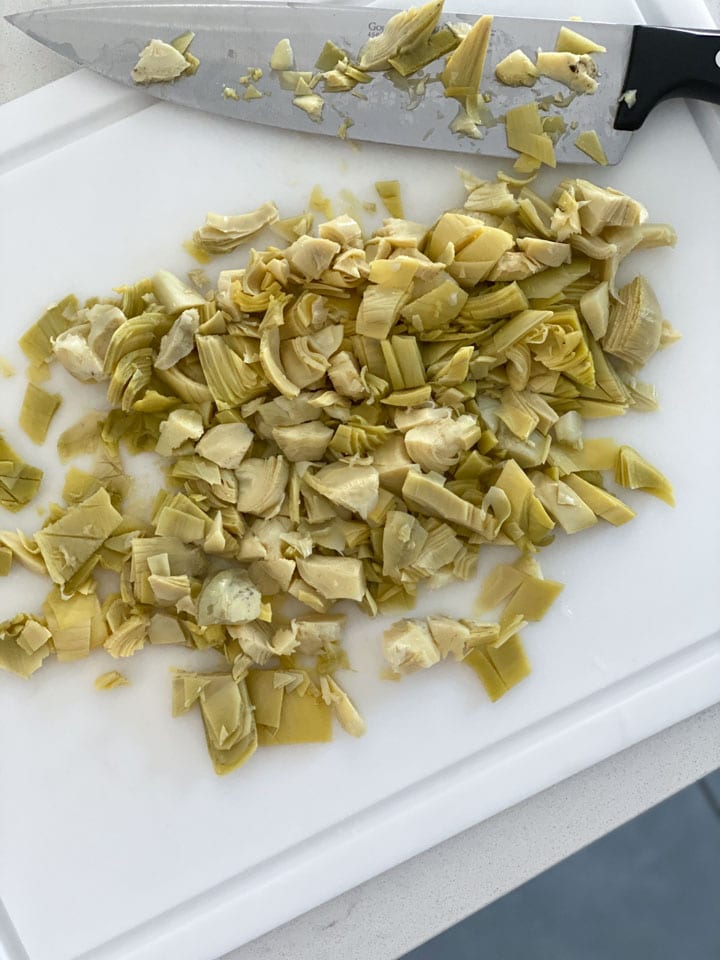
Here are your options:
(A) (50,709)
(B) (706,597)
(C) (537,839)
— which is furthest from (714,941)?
(A) (50,709)

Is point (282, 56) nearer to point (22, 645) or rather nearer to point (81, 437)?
point (81, 437)

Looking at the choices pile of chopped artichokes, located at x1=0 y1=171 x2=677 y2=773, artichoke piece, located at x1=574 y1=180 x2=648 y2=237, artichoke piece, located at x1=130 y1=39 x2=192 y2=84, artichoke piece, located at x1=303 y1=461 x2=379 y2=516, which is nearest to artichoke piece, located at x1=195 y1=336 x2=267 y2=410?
pile of chopped artichokes, located at x1=0 y1=171 x2=677 y2=773

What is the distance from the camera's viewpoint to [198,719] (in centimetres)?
102

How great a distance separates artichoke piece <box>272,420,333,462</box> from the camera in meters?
0.96

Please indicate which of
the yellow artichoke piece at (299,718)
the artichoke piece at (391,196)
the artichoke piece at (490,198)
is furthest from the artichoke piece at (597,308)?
the yellow artichoke piece at (299,718)

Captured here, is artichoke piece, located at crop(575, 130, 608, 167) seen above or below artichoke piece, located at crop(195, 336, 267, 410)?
above

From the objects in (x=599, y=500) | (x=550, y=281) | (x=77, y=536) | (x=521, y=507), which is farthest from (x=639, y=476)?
(x=77, y=536)

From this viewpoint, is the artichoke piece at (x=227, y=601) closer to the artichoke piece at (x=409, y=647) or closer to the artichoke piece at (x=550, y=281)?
the artichoke piece at (x=409, y=647)

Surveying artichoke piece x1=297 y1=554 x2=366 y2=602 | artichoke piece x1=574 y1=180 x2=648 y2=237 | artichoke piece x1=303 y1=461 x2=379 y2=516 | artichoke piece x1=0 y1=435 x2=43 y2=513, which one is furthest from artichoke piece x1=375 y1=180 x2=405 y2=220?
artichoke piece x1=0 y1=435 x2=43 y2=513

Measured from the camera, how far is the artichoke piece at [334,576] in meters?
0.97

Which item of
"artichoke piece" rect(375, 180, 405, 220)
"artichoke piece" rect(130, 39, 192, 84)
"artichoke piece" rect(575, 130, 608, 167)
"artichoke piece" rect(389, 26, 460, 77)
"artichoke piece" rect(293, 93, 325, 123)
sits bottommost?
"artichoke piece" rect(375, 180, 405, 220)

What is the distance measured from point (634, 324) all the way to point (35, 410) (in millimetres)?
749

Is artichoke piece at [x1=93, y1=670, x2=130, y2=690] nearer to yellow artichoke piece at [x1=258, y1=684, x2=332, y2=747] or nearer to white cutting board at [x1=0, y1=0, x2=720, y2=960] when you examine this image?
white cutting board at [x1=0, y1=0, x2=720, y2=960]

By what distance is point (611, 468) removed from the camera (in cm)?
104
